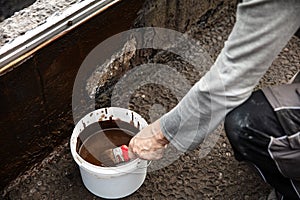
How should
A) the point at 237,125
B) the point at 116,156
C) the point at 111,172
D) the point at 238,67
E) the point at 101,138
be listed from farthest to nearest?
the point at 101,138 → the point at 116,156 → the point at 111,172 → the point at 237,125 → the point at 238,67

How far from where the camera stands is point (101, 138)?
2.01m

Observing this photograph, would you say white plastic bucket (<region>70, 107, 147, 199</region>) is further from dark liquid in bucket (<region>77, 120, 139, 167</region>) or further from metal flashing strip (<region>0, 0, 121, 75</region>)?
metal flashing strip (<region>0, 0, 121, 75</region>)

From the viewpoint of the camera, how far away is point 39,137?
76.0 inches

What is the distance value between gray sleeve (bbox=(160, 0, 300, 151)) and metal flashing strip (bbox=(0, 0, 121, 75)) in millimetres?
509

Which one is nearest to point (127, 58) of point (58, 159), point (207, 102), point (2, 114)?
point (58, 159)

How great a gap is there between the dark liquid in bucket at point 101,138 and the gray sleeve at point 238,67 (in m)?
0.51

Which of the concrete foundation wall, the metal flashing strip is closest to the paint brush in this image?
the metal flashing strip

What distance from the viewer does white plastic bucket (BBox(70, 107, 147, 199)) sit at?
174 cm

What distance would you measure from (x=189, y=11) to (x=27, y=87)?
1.05 metres

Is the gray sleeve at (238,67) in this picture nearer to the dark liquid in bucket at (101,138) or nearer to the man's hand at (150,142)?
the man's hand at (150,142)

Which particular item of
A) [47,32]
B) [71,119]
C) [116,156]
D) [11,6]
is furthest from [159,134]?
[11,6]

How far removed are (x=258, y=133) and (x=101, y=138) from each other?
28.1 inches

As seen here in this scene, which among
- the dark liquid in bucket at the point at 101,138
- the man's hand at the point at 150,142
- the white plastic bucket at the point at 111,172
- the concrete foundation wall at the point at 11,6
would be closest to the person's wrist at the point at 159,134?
the man's hand at the point at 150,142

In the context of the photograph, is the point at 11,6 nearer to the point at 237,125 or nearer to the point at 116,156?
the point at 116,156
